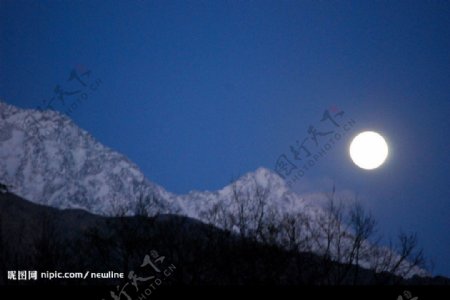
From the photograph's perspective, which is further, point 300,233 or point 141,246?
point 141,246

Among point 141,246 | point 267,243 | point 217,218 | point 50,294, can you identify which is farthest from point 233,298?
point 141,246

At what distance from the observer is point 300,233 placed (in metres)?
25.0

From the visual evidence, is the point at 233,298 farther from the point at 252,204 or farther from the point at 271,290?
the point at 252,204

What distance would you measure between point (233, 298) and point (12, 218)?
82.8 meters

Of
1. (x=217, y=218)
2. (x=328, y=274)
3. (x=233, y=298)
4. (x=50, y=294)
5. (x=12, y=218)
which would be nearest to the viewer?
(x=50, y=294)

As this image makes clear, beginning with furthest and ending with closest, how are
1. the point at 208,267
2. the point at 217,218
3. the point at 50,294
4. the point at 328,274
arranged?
the point at 217,218 → the point at 208,267 → the point at 328,274 → the point at 50,294

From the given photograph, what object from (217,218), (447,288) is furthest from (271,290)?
(217,218)

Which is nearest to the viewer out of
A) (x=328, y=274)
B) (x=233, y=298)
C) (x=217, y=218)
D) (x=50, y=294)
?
(x=50, y=294)

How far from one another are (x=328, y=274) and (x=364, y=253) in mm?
2581

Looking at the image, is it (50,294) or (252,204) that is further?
(252,204)

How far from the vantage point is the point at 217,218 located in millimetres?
27812

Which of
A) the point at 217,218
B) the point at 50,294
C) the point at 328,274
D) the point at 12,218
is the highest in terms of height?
the point at 12,218

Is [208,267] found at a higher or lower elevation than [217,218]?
lower

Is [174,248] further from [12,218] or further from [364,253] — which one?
[12,218]
